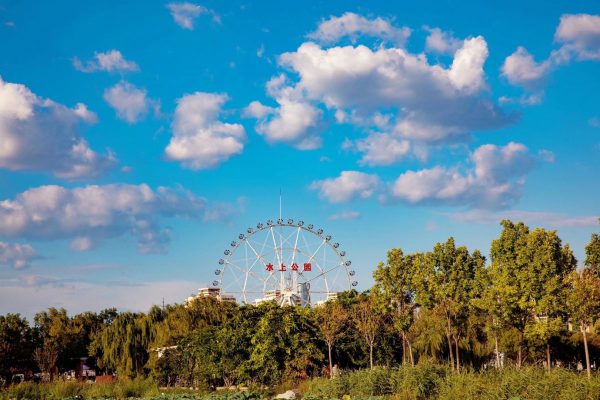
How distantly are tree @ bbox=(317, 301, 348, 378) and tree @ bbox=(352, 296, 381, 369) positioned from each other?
99 cm

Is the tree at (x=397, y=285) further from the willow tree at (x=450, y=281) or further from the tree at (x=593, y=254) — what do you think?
the tree at (x=593, y=254)

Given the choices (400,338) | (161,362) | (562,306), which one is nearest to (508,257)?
(562,306)

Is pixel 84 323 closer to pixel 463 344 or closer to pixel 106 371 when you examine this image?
pixel 106 371

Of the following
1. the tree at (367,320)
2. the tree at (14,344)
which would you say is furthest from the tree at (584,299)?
the tree at (14,344)

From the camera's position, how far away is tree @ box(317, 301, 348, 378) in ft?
138

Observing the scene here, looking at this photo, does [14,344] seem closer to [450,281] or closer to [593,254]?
[450,281]

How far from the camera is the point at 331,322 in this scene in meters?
42.4

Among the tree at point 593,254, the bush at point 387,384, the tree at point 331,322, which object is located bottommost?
the bush at point 387,384

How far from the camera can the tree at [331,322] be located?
4206cm

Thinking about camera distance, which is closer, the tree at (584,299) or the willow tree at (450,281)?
the tree at (584,299)

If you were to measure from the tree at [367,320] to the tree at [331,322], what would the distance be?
994mm

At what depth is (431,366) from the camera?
26.7 m

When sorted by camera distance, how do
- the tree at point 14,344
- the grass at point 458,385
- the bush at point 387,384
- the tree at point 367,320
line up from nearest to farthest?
the grass at point 458,385, the bush at point 387,384, the tree at point 367,320, the tree at point 14,344

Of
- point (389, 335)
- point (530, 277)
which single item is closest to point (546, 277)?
point (530, 277)
